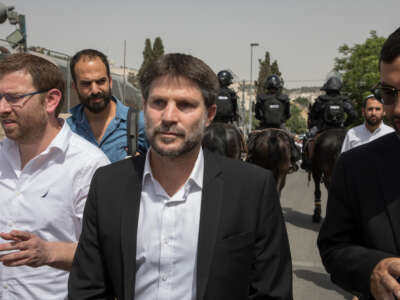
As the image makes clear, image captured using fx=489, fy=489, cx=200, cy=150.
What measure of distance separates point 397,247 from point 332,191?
1.09ft

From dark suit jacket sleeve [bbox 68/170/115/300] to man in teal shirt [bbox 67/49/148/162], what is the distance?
5.04ft

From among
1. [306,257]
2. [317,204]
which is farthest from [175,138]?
[317,204]

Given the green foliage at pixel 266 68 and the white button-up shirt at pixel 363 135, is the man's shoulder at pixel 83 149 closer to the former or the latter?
the white button-up shirt at pixel 363 135

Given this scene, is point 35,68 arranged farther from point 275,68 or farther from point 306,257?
point 275,68

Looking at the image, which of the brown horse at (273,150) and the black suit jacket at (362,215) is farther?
the brown horse at (273,150)

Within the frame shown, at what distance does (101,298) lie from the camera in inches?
81.9

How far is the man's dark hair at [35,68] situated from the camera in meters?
2.51

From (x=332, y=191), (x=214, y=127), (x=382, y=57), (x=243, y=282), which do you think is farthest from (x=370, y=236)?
(x=214, y=127)

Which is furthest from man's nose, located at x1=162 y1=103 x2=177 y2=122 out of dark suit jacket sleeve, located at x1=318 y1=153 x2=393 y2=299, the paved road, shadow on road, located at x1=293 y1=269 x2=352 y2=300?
shadow on road, located at x1=293 y1=269 x2=352 y2=300

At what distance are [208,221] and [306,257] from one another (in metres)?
5.17

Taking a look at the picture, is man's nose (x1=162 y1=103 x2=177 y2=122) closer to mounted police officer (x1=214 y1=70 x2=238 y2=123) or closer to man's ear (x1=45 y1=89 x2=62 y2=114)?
man's ear (x1=45 y1=89 x2=62 y2=114)

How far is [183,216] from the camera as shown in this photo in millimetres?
2113

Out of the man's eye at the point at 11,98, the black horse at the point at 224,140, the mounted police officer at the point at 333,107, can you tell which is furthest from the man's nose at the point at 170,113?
the mounted police officer at the point at 333,107

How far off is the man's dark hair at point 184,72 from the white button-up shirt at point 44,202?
0.56m
